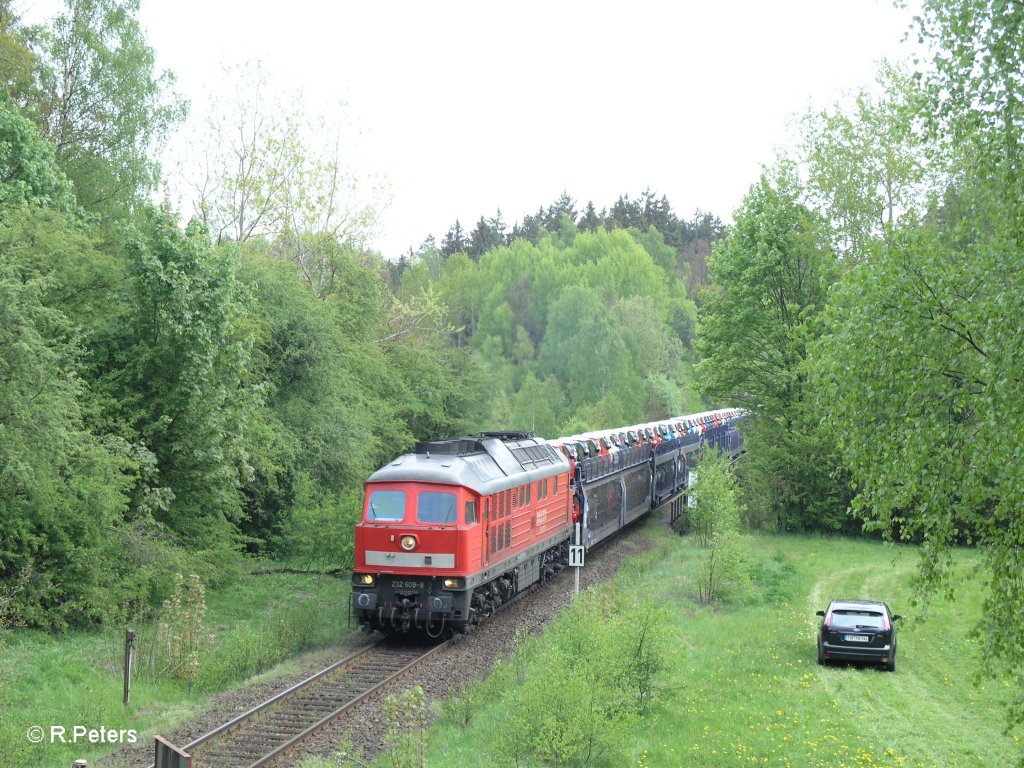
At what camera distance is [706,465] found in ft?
99.5

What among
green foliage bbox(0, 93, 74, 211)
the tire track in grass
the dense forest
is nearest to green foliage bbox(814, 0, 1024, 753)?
the dense forest

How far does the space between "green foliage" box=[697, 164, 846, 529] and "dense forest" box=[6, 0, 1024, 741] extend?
0.12 meters

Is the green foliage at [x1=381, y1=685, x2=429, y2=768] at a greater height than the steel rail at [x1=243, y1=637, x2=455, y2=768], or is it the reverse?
the green foliage at [x1=381, y1=685, x2=429, y2=768]

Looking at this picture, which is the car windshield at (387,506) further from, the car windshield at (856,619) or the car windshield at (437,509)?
the car windshield at (856,619)

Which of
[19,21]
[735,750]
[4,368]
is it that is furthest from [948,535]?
[19,21]

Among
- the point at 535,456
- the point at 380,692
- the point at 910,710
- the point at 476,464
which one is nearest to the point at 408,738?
the point at 380,692

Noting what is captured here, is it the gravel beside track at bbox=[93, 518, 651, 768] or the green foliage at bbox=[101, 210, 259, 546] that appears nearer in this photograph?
the gravel beside track at bbox=[93, 518, 651, 768]

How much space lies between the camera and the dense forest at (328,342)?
32.6ft

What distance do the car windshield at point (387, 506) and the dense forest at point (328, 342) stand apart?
4290 millimetres

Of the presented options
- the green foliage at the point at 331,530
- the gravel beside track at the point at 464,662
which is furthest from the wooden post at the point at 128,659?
the green foliage at the point at 331,530

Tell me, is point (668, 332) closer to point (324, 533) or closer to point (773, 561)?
point (773, 561)

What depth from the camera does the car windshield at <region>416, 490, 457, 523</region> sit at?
18688mm

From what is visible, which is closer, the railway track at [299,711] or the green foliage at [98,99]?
the railway track at [299,711]

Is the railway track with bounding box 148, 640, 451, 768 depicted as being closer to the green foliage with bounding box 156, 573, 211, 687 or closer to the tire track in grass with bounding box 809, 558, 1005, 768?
the green foliage with bounding box 156, 573, 211, 687
